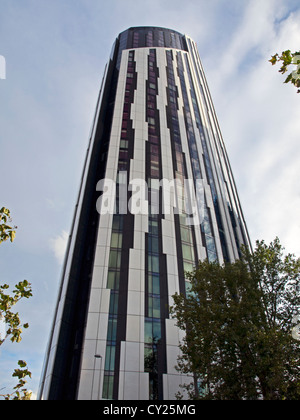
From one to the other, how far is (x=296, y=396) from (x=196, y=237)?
992 inches

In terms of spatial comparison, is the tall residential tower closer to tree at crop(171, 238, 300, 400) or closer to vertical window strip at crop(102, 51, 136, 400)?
vertical window strip at crop(102, 51, 136, 400)

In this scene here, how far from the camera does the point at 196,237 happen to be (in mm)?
40969

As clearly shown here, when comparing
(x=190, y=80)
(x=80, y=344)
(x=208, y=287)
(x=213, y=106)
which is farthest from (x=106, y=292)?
(x=213, y=106)

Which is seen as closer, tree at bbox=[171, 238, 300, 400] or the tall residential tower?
tree at bbox=[171, 238, 300, 400]

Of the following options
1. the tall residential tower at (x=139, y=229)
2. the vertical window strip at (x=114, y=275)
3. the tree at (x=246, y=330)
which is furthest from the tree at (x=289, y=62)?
the vertical window strip at (x=114, y=275)

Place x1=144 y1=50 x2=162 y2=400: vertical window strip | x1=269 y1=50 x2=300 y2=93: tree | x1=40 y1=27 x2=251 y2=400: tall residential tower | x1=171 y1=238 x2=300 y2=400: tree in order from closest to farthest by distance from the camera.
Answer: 1. x1=269 y1=50 x2=300 y2=93: tree
2. x1=171 y1=238 x2=300 y2=400: tree
3. x1=144 y1=50 x2=162 y2=400: vertical window strip
4. x1=40 y1=27 x2=251 y2=400: tall residential tower

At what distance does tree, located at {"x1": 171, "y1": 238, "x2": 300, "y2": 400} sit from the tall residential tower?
9.11 metres

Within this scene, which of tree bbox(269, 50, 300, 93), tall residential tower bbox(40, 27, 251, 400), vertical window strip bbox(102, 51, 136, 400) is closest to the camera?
tree bbox(269, 50, 300, 93)

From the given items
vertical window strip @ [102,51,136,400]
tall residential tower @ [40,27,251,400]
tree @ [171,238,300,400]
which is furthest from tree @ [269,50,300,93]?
vertical window strip @ [102,51,136,400]

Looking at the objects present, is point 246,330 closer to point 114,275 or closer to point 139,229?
point 114,275

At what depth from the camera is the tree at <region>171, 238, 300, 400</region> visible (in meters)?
17.7

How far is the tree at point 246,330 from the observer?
58.1 ft

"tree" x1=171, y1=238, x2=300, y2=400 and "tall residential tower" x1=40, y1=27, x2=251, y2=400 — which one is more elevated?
"tall residential tower" x1=40, y1=27, x2=251, y2=400

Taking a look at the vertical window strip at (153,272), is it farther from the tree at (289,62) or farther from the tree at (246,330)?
the tree at (289,62)
